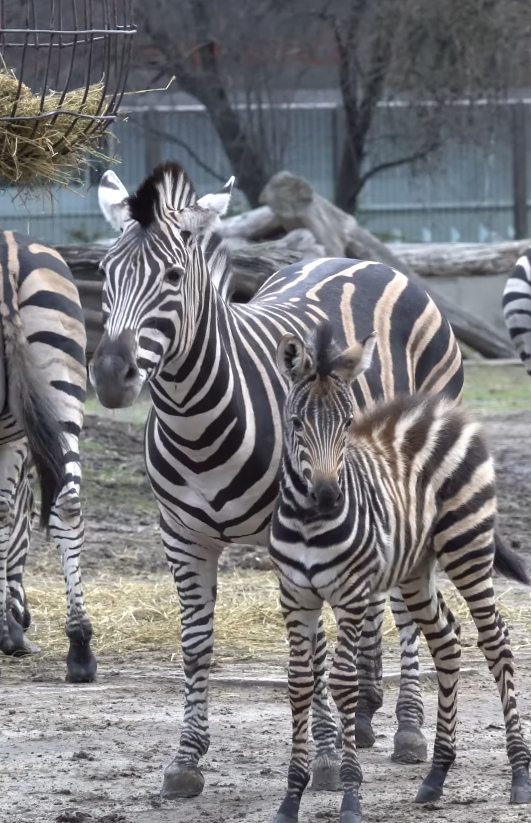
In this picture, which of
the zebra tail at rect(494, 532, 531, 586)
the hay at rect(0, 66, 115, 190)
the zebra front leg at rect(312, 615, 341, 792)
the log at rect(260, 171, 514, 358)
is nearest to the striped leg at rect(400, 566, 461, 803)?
the zebra front leg at rect(312, 615, 341, 792)

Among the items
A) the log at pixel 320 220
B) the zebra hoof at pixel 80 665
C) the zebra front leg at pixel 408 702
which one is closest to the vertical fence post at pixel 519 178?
the log at pixel 320 220

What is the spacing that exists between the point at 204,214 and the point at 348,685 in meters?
1.72

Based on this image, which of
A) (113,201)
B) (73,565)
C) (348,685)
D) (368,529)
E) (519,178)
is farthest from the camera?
(519,178)

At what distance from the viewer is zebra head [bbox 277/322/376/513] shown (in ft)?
13.2

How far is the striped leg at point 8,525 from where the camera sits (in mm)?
6594

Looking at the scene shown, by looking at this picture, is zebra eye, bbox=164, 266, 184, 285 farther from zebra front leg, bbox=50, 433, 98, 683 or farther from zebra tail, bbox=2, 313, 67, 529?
zebra front leg, bbox=50, 433, 98, 683

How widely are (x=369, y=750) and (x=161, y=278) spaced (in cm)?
209

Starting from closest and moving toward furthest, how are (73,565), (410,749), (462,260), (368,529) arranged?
(368,529)
(410,749)
(73,565)
(462,260)

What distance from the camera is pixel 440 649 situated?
181 inches

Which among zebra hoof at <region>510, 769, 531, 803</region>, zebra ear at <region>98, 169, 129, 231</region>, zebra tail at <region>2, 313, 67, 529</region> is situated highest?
zebra ear at <region>98, 169, 129, 231</region>

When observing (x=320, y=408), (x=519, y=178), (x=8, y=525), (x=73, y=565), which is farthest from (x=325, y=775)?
(x=519, y=178)

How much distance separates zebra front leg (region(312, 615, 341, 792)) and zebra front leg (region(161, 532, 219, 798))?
1.32 feet

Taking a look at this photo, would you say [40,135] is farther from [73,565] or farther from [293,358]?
[73,565]

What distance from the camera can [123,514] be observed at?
991 cm
